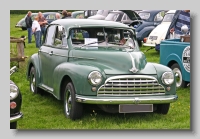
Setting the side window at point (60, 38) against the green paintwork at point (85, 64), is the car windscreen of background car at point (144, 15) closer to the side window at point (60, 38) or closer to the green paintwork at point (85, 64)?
the green paintwork at point (85, 64)

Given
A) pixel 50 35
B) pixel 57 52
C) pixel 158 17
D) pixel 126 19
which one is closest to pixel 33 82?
pixel 50 35

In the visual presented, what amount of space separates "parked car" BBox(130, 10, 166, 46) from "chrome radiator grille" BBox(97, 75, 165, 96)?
825cm

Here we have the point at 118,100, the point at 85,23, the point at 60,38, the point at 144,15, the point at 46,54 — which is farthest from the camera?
the point at 144,15

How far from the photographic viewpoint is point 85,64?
6766mm

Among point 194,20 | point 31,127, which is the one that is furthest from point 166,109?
point 31,127

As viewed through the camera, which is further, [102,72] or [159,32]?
[159,32]

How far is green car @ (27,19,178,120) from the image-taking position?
6414 millimetres

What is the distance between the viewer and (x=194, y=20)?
6.71 metres

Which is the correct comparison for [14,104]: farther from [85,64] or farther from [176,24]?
[176,24]

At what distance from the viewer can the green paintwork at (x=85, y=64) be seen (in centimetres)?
650

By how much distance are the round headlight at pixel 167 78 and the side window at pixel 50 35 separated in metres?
2.24

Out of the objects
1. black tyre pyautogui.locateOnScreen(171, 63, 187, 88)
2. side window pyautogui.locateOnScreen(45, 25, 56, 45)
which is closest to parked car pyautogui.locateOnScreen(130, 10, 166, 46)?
black tyre pyautogui.locateOnScreen(171, 63, 187, 88)

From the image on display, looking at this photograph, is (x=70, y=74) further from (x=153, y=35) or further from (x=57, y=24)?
(x=153, y=35)

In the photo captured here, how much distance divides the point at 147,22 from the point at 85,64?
9320 millimetres
